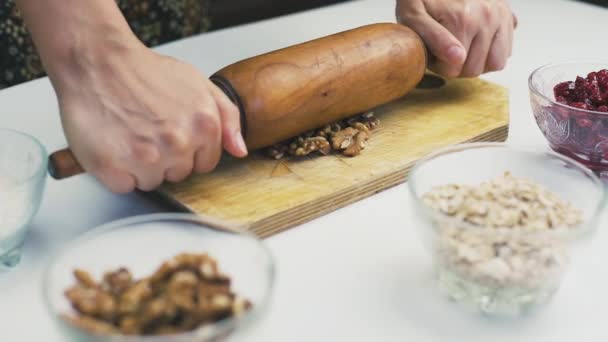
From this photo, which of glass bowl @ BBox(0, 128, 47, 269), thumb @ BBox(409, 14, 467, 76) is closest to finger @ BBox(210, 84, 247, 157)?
glass bowl @ BBox(0, 128, 47, 269)

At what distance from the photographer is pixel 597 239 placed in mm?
876

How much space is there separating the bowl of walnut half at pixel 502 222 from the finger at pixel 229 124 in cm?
24

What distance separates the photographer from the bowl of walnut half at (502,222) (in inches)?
27.0

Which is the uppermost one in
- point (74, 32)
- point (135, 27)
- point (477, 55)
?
point (74, 32)

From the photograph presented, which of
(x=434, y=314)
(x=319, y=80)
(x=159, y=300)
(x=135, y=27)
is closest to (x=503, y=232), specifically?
(x=434, y=314)

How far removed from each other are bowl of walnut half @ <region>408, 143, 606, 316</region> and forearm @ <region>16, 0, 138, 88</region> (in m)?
0.43

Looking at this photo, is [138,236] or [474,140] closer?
[138,236]

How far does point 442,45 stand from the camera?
116 centimetres

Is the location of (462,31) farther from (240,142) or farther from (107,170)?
(107,170)

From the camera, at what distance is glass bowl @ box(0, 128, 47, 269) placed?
81 cm

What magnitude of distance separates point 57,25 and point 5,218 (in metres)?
0.26

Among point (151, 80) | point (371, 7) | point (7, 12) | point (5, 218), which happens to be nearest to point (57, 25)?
point (151, 80)

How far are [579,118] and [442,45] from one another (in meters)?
0.29

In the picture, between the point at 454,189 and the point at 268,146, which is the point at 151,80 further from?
the point at 454,189
